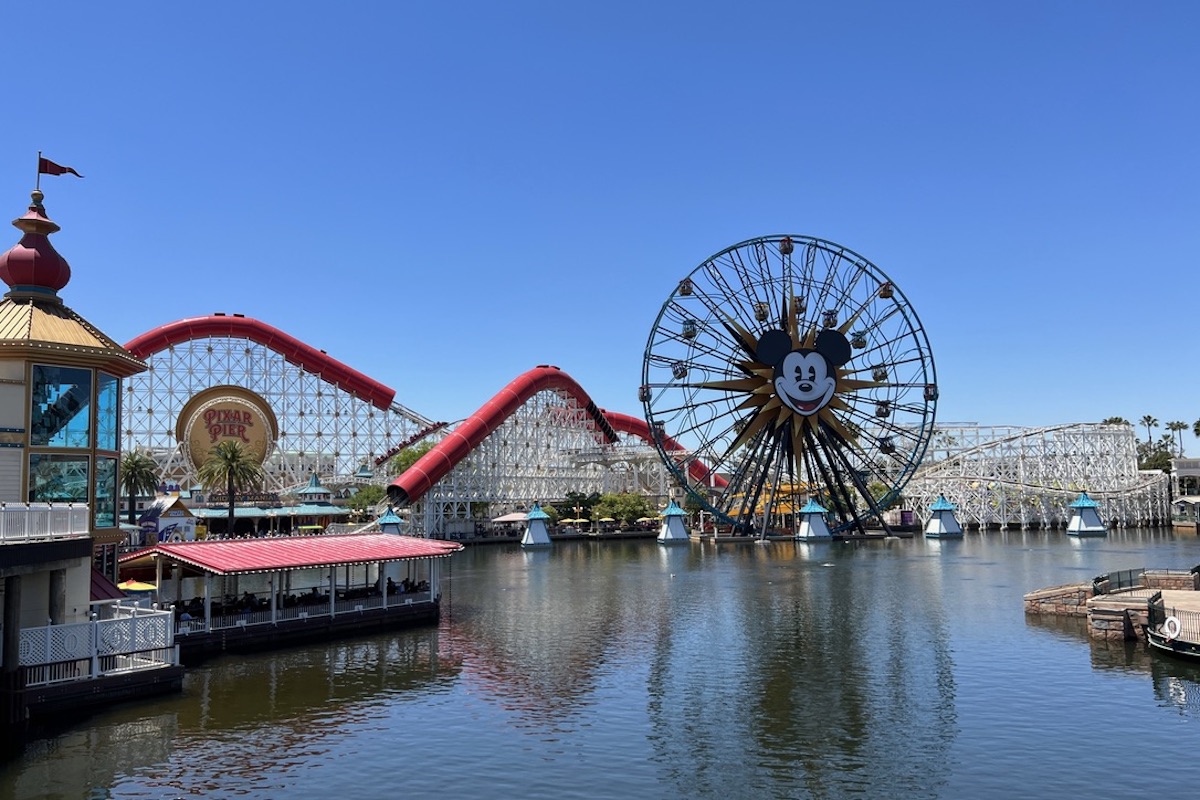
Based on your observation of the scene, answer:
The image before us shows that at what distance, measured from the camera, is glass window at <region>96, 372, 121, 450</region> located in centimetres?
2598

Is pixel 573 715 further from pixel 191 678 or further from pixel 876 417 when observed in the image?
pixel 876 417

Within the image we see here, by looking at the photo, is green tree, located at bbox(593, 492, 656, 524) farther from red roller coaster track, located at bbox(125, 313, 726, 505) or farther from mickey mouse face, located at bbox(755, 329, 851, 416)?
mickey mouse face, located at bbox(755, 329, 851, 416)

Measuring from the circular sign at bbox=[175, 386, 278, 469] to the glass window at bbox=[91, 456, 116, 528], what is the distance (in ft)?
181

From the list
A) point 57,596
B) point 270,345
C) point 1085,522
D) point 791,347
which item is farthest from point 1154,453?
point 57,596

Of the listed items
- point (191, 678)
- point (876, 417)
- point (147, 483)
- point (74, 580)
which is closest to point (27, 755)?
point (74, 580)

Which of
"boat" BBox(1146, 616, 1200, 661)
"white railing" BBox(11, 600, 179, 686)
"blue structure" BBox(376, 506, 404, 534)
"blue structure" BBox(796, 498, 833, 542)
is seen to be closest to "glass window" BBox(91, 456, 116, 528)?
"white railing" BBox(11, 600, 179, 686)

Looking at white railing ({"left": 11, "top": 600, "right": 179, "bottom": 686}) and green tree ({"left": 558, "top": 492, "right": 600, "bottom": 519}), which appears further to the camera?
green tree ({"left": 558, "top": 492, "right": 600, "bottom": 519})

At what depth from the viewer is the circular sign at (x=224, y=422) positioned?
81.1 metres

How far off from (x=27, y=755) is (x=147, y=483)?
178ft

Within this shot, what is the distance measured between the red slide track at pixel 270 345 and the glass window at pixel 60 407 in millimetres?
55580

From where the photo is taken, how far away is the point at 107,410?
26.6 meters

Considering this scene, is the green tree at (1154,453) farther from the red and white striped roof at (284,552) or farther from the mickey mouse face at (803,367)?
Answer: the red and white striped roof at (284,552)

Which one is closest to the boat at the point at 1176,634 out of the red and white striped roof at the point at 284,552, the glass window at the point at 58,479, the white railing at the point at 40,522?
the red and white striped roof at the point at 284,552

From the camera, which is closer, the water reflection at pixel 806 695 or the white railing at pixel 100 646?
the water reflection at pixel 806 695
